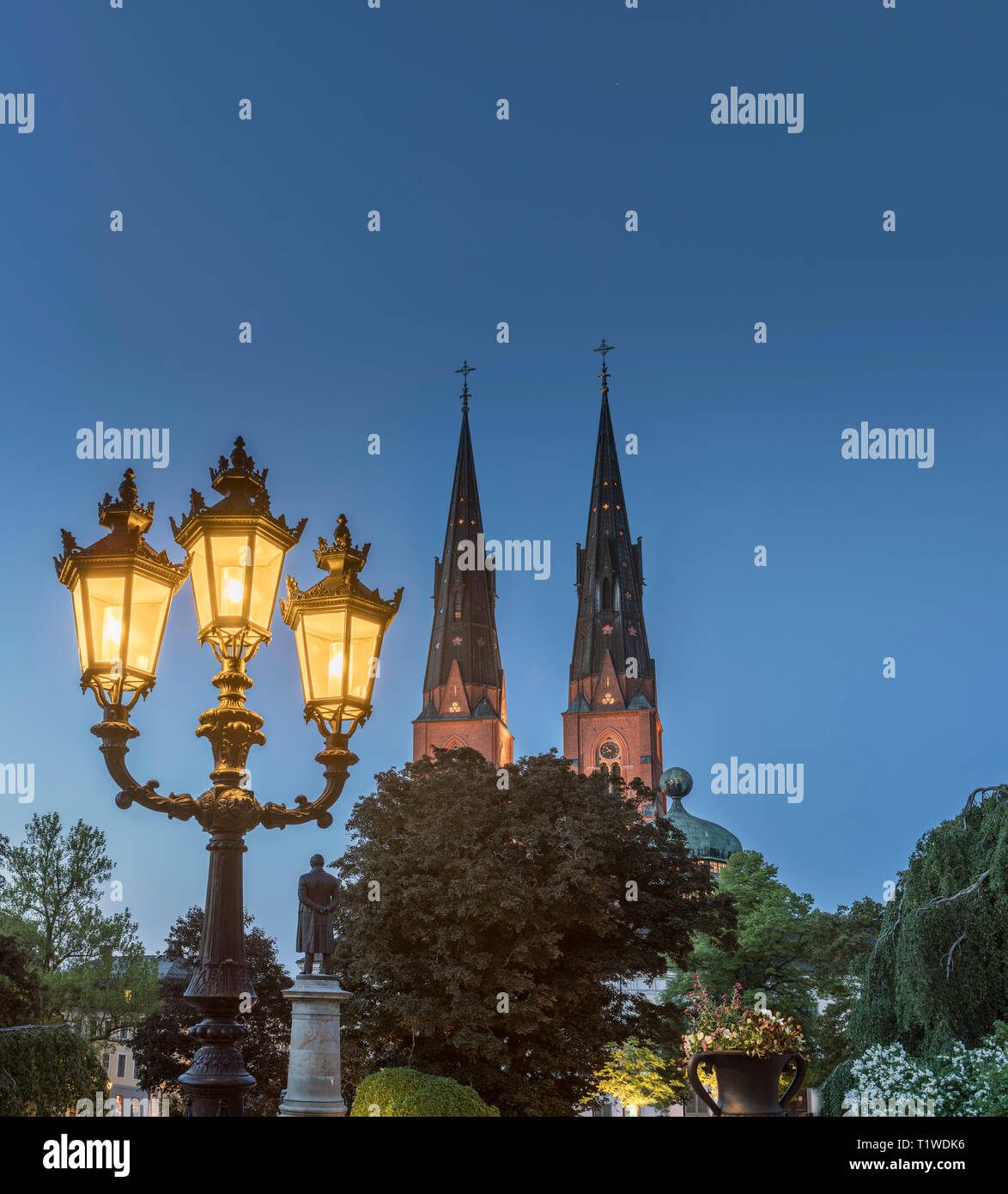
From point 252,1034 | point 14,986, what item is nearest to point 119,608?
point 14,986

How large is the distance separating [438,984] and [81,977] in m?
17.7

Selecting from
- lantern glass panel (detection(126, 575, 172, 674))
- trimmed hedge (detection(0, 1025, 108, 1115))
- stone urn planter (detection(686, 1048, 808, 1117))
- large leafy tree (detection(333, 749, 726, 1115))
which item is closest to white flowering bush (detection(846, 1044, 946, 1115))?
stone urn planter (detection(686, 1048, 808, 1117))

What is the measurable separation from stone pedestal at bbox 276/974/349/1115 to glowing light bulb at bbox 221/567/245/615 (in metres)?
10.5

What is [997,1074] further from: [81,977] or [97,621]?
[81,977]

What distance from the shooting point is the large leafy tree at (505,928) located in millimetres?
28750

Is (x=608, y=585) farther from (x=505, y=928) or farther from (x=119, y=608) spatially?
(x=119, y=608)

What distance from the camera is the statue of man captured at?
1465cm

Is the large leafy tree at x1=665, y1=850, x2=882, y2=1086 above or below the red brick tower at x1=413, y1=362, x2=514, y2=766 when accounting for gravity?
below

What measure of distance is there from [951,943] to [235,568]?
1638cm

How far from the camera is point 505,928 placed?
3006 cm

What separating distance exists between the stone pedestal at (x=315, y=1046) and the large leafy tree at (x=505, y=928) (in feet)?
39.4

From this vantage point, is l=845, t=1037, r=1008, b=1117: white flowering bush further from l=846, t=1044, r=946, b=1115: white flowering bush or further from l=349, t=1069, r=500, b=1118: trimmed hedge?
l=349, t=1069, r=500, b=1118: trimmed hedge
